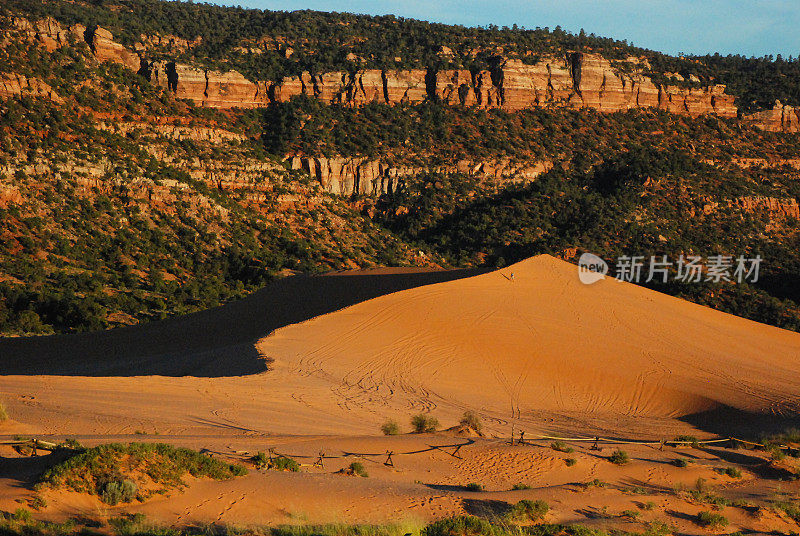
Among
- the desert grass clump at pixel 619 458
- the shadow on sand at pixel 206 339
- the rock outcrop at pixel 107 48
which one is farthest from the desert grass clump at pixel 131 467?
the rock outcrop at pixel 107 48

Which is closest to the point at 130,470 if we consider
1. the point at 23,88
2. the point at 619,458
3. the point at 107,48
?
the point at 619,458

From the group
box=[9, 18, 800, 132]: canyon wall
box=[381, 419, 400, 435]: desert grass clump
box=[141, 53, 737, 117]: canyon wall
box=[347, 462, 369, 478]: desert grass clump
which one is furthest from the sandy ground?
box=[141, 53, 737, 117]: canyon wall

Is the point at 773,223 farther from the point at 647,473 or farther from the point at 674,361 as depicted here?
the point at 647,473

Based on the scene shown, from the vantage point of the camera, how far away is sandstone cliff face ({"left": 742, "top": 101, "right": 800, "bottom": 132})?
69.7 m

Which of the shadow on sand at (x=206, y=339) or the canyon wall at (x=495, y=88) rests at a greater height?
the canyon wall at (x=495, y=88)

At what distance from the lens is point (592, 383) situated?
19.7 metres

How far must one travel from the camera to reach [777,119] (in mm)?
69812

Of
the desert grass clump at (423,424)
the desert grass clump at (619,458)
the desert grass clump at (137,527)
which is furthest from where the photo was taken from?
the desert grass clump at (423,424)

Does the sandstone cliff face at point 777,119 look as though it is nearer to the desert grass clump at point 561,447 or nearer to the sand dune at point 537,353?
the sand dune at point 537,353

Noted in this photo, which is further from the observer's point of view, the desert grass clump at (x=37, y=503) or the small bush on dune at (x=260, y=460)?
the small bush on dune at (x=260, y=460)

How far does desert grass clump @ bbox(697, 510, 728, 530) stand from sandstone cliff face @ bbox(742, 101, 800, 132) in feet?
226

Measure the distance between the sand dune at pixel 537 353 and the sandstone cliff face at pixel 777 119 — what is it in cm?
4928

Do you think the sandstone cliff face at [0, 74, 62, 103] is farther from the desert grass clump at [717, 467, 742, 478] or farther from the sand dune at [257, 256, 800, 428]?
the desert grass clump at [717, 467, 742, 478]

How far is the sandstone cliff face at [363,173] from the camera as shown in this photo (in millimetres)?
59562
